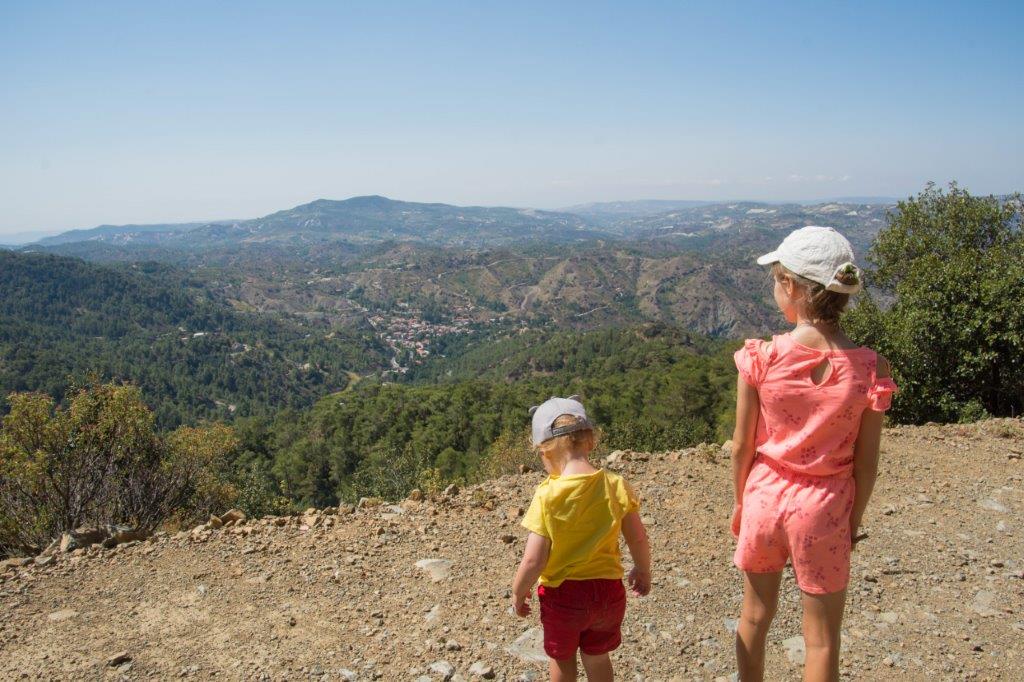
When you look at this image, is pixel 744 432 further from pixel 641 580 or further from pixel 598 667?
pixel 598 667

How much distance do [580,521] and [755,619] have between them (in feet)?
2.81

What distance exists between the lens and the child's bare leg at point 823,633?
2.21 meters

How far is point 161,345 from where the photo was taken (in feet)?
417

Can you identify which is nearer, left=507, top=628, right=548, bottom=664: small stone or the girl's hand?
the girl's hand

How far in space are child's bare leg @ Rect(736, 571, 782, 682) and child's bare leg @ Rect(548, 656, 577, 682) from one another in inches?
28.2

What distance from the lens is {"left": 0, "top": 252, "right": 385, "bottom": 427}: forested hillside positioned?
96.6 m

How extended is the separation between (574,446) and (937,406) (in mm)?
10244

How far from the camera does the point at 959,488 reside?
5.74 meters

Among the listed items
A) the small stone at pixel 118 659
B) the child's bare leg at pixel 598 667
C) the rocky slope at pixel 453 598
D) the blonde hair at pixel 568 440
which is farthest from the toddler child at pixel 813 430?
the small stone at pixel 118 659

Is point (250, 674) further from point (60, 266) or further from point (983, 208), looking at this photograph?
point (60, 266)

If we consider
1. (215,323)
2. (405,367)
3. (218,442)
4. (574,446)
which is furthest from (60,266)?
(574,446)

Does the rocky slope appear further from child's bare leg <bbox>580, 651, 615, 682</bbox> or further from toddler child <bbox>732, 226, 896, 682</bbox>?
toddler child <bbox>732, 226, 896, 682</bbox>

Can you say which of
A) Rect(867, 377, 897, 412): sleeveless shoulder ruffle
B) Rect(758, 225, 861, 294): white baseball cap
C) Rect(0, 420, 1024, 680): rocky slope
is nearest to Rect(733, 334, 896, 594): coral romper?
Rect(867, 377, 897, 412): sleeveless shoulder ruffle

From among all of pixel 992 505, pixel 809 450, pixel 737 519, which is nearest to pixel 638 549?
pixel 737 519
